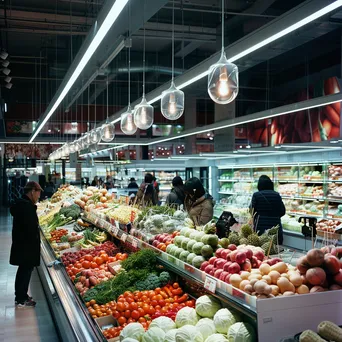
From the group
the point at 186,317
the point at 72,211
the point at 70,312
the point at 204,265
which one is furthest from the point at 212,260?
the point at 72,211

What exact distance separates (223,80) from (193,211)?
2398mm

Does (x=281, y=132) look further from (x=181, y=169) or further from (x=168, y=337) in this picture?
(x=168, y=337)

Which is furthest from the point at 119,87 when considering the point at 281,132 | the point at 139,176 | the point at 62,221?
the point at 62,221

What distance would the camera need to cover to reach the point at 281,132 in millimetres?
15867

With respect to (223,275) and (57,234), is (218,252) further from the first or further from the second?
(57,234)

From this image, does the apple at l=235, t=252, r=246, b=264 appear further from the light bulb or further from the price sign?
the price sign

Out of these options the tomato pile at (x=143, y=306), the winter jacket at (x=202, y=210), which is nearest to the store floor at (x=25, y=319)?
the tomato pile at (x=143, y=306)

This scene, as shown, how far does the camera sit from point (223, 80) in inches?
148

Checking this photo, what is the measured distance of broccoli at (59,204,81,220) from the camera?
8.50 m

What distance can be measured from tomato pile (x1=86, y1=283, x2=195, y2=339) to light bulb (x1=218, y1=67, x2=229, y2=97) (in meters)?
1.64

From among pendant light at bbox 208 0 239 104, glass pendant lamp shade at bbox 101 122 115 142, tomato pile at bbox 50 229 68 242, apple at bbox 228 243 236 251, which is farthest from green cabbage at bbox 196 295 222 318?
tomato pile at bbox 50 229 68 242

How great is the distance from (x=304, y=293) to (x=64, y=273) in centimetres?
350

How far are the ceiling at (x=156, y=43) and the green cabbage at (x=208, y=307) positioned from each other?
441 cm

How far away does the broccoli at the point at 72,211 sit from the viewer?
8.50 m
